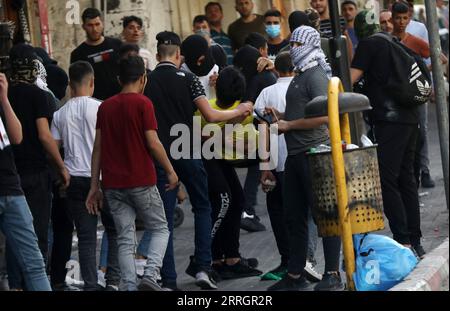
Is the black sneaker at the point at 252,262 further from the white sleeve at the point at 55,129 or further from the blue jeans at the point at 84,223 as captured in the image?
the white sleeve at the point at 55,129

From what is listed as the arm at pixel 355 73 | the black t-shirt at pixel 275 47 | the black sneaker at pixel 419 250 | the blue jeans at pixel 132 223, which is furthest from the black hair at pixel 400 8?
the blue jeans at pixel 132 223

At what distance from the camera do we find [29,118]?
10.9 meters

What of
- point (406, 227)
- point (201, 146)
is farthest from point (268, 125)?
point (406, 227)

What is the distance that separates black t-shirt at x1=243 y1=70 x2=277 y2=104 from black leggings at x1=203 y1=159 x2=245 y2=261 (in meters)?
1.08

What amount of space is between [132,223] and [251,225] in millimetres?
4108

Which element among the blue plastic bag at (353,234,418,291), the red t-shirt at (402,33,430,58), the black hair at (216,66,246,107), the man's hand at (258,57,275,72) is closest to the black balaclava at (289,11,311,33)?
the man's hand at (258,57,275,72)

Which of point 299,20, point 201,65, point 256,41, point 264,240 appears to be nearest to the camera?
point 201,65

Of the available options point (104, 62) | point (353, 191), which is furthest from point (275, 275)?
point (104, 62)

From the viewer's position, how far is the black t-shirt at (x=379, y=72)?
1192 centimetres

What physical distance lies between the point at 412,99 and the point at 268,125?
1.20 m

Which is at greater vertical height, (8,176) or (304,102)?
(304,102)

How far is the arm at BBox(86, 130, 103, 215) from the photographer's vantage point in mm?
10609

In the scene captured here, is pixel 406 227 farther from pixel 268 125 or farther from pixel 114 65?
pixel 114 65

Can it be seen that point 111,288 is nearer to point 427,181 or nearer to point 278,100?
point 278,100
